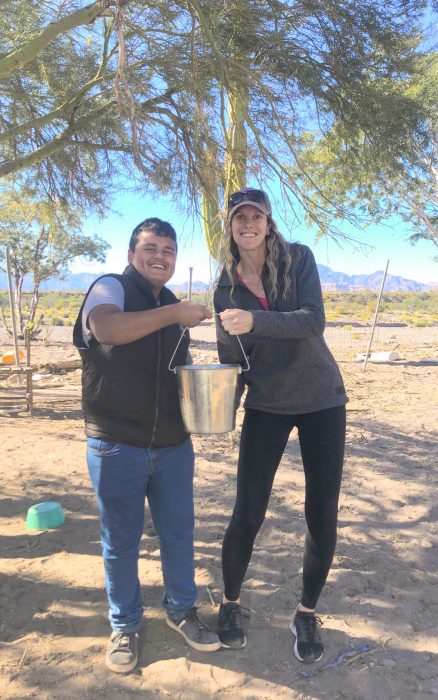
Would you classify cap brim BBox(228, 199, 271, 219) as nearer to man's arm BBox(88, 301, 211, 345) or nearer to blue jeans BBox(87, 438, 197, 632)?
man's arm BBox(88, 301, 211, 345)

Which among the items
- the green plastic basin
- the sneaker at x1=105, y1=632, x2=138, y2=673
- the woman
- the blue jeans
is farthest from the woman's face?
the green plastic basin

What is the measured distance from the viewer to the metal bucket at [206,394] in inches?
77.5

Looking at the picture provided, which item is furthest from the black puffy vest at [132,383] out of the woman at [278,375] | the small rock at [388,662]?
the small rock at [388,662]

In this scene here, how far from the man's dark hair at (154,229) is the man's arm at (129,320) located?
370 mm

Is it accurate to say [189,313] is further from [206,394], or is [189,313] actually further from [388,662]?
[388,662]

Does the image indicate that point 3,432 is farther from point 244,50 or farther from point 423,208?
point 423,208

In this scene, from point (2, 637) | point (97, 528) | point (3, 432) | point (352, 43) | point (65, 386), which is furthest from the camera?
point (65, 386)

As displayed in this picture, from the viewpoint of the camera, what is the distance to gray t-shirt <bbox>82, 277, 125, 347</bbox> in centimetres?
189

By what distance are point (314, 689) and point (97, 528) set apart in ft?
6.06

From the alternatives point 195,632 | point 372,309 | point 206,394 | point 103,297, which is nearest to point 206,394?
point 206,394

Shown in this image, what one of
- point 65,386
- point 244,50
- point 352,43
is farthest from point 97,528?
point 65,386

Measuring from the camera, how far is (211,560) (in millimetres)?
3020

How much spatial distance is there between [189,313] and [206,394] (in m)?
0.34

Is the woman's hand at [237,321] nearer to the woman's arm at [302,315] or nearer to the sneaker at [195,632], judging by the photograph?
the woman's arm at [302,315]
